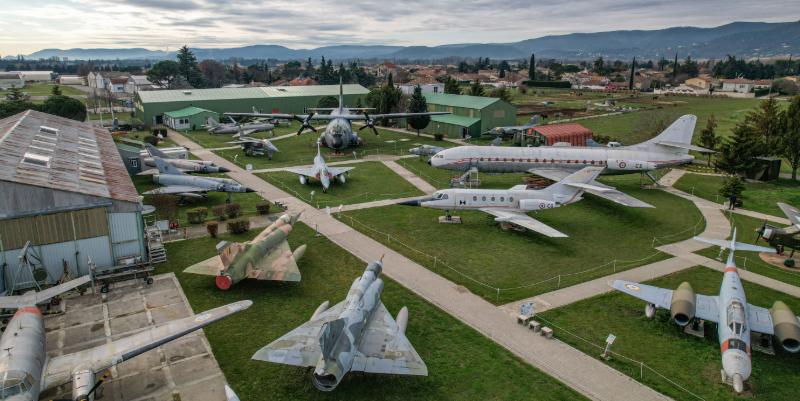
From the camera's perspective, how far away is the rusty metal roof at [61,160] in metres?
26.6

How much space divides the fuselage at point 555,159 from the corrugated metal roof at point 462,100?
1217 inches

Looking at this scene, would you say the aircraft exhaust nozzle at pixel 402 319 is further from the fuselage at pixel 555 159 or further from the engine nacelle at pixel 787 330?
the fuselage at pixel 555 159

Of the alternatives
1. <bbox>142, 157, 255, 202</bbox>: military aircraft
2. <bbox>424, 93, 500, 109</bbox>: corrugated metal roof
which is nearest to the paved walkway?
<bbox>142, 157, 255, 202</bbox>: military aircraft

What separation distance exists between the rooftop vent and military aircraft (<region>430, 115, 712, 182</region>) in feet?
114

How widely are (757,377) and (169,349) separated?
85.8 feet

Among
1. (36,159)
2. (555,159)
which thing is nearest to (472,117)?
(555,159)

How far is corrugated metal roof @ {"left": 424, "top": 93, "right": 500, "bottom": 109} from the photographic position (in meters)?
79.5

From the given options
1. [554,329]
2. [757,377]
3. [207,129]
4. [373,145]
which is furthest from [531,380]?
[207,129]

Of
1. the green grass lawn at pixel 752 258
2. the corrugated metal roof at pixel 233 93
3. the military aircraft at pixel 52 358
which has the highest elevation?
the corrugated metal roof at pixel 233 93

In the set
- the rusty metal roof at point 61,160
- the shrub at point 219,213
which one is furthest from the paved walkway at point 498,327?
the rusty metal roof at point 61,160

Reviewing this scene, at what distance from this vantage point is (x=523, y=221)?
34.8 m

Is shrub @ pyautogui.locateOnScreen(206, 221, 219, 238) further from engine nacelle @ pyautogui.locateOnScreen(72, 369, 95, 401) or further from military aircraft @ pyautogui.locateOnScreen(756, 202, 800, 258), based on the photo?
military aircraft @ pyautogui.locateOnScreen(756, 202, 800, 258)

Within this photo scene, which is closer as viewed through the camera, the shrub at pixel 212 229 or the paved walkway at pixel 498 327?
the paved walkway at pixel 498 327

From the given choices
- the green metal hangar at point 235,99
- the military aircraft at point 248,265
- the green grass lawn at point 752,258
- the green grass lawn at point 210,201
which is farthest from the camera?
the green metal hangar at point 235,99
